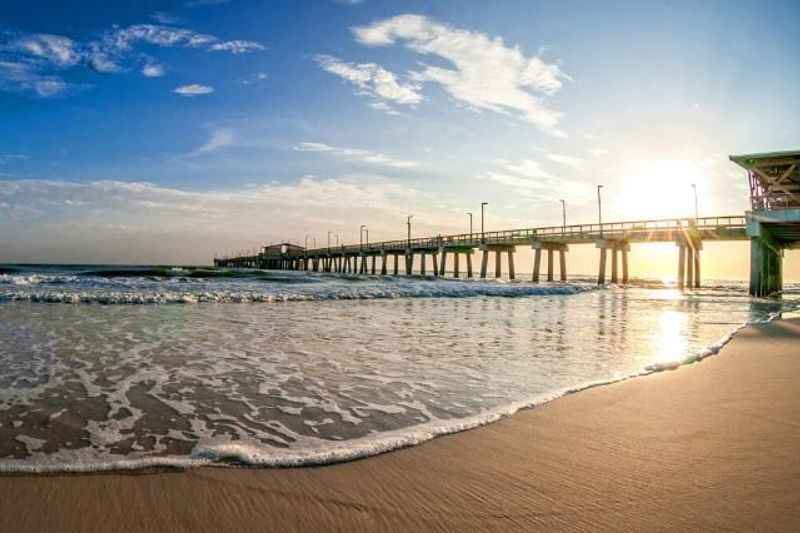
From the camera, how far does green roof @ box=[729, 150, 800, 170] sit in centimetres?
1830

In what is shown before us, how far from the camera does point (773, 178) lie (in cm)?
1983

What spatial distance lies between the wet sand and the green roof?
2012 centimetres

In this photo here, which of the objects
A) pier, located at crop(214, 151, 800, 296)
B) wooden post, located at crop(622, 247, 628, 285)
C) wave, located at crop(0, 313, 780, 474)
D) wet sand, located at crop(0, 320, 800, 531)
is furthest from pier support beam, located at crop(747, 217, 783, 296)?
wave, located at crop(0, 313, 780, 474)

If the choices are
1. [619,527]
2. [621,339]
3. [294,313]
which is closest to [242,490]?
[619,527]

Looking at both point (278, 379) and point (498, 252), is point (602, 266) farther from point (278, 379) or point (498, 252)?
point (278, 379)

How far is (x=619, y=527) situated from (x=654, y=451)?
0.99 meters

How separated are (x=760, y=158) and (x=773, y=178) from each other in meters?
1.63

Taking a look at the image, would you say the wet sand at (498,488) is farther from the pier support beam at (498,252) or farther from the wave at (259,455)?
the pier support beam at (498,252)

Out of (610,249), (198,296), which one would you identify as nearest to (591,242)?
(610,249)

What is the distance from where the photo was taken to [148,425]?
314 cm

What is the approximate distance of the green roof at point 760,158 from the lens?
1830 centimetres

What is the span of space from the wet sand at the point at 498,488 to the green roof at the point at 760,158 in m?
20.1

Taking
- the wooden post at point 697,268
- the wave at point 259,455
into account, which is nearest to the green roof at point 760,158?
the wooden post at point 697,268

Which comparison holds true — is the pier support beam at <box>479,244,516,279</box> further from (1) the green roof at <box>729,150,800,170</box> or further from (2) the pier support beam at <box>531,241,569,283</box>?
(1) the green roof at <box>729,150,800,170</box>
